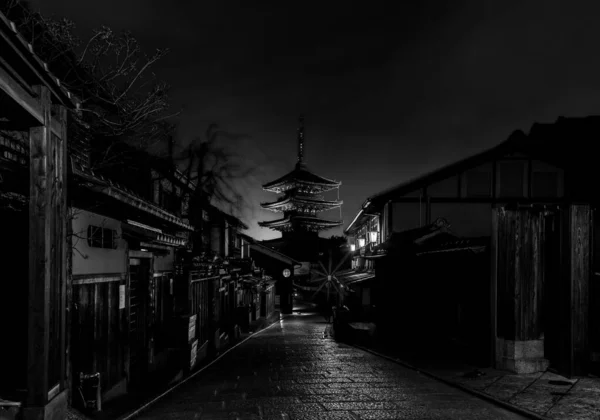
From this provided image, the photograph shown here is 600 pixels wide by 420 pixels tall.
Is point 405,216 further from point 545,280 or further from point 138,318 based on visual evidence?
point 138,318

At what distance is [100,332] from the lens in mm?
10453

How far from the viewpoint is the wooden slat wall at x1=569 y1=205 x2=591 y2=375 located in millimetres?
11867

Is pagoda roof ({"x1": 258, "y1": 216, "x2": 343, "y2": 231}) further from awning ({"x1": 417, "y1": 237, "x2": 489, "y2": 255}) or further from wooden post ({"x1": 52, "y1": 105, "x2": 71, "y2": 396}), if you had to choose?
wooden post ({"x1": 52, "y1": 105, "x2": 71, "y2": 396})

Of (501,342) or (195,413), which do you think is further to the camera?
(501,342)

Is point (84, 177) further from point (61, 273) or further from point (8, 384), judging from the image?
point (8, 384)

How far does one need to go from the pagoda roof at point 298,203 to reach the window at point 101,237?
151ft

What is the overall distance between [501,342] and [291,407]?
6560 mm

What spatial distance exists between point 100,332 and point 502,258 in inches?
412

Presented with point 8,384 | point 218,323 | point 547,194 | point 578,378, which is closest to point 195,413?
point 8,384

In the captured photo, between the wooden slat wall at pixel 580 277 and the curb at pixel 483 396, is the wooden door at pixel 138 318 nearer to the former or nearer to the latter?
the curb at pixel 483 396

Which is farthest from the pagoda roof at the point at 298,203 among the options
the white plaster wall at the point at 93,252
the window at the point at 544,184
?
the white plaster wall at the point at 93,252

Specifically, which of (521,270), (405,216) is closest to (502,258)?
(521,270)

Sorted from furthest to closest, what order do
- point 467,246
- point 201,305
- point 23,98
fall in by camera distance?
1. point 201,305
2. point 467,246
3. point 23,98

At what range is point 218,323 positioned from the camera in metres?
23.2
